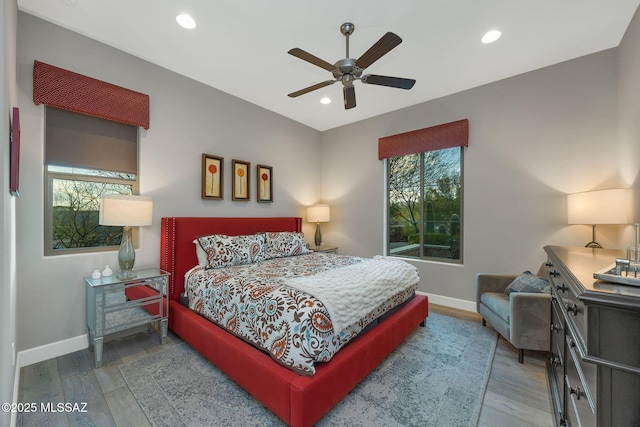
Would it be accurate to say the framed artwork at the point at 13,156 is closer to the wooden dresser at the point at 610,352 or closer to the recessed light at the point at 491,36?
the wooden dresser at the point at 610,352

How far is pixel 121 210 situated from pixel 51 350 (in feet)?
4.50

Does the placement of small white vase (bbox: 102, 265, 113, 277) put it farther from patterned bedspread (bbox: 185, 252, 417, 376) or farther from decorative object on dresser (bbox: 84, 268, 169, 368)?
patterned bedspread (bbox: 185, 252, 417, 376)

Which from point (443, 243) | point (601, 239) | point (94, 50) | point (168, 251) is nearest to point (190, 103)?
point (94, 50)

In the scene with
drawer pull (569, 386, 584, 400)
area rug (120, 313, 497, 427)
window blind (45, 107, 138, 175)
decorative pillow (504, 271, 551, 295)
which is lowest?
area rug (120, 313, 497, 427)

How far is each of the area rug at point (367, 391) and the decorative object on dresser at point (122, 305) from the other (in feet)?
1.05

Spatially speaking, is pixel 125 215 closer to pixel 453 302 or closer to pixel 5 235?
pixel 5 235

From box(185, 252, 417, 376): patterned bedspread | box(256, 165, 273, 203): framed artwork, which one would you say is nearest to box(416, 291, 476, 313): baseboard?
box(185, 252, 417, 376): patterned bedspread

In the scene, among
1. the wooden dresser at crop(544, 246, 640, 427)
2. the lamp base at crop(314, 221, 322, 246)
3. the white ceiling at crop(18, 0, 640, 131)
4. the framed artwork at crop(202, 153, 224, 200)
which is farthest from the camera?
the lamp base at crop(314, 221, 322, 246)

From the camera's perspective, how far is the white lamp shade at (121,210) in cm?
227

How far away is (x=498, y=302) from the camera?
2.58 m

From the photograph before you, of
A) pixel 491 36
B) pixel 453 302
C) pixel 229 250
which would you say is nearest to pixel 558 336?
pixel 453 302

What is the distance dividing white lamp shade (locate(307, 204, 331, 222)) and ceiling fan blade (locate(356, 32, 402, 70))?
8.86ft

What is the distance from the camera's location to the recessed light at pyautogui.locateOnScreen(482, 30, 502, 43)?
2391 mm

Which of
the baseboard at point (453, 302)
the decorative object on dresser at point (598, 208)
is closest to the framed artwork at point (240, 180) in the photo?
the baseboard at point (453, 302)
